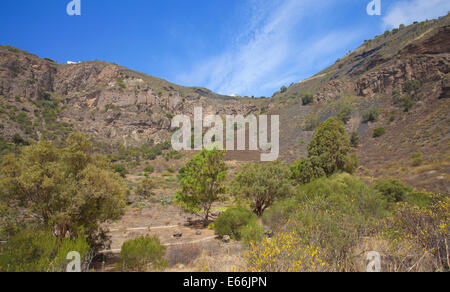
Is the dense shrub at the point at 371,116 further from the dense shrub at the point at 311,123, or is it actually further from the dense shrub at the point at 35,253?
the dense shrub at the point at 35,253

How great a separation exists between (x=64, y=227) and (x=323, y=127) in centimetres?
2229

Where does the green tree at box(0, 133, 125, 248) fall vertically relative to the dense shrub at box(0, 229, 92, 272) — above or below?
above

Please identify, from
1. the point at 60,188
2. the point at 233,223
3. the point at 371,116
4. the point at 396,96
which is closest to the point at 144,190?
the point at 233,223

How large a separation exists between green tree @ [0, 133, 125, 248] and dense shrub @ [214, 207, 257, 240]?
5527 mm

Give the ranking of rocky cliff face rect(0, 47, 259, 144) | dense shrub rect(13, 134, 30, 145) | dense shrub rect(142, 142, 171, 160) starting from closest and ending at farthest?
dense shrub rect(13, 134, 30, 145)
dense shrub rect(142, 142, 171, 160)
rocky cliff face rect(0, 47, 259, 144)

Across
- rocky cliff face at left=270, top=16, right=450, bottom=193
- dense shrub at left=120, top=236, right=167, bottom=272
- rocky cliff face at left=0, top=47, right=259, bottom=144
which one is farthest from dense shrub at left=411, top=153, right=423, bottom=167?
rocky cliff face at left=0, top=47, right=259, bottom=144

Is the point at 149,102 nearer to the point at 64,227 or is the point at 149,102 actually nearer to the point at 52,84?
the point at 52,84

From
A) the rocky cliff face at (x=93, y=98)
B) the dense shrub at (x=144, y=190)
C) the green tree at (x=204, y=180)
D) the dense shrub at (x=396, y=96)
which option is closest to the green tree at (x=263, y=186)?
the green tree at (x=204, y=180)

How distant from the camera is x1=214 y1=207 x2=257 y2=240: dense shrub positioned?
35.5 feet

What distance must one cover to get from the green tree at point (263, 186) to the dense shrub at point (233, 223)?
9.85ft

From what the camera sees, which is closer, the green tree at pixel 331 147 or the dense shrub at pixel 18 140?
the green tree at pixel 331 147

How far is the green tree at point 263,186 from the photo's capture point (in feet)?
45.4

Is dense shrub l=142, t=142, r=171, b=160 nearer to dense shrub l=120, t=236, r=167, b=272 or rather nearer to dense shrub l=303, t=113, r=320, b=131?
dense shrub l=303, t=113, r=320, b=131
